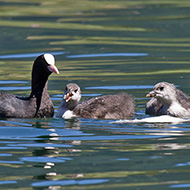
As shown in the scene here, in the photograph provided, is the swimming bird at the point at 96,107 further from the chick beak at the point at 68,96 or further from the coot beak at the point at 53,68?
the coot beak at the point at 53,68

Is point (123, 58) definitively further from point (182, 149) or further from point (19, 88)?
point (182, 149)

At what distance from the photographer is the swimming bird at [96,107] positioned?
35.5 feet

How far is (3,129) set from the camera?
9953mm

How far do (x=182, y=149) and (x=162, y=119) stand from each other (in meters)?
1.97

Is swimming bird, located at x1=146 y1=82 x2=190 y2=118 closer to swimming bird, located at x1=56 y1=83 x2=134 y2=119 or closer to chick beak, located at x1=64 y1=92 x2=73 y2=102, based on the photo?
swimming bird, located at x1=56 y1=83 x2=134 y2=119

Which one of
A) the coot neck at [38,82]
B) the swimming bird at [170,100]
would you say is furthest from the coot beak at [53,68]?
the swimming bird at [170,100]

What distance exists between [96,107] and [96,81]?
2914 millimetres

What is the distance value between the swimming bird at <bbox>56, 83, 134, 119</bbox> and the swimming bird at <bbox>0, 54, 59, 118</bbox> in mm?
336

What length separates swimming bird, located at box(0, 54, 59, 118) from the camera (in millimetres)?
10781

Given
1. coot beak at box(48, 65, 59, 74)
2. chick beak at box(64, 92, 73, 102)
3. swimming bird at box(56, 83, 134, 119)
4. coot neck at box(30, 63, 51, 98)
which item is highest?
coot beak at box(48, 65, 59, 74)

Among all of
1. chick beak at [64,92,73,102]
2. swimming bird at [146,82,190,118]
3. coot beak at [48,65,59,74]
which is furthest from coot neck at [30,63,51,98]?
swimming bird at [146,82,190,118]

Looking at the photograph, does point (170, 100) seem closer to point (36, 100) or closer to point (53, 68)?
point (53, 68)

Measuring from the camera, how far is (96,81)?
13.7 m

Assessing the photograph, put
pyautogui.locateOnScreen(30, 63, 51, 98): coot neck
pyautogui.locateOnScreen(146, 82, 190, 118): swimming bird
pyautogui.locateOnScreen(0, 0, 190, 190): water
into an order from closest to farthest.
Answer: pyautogui.locateOnScreen(0, 0, 190, 190): water < pyautogui.locateOnScreen(146, 82, 190, 118): swimming bird < pyautogui.locateOnScreen(30, 63, 51, 98): coot neck
